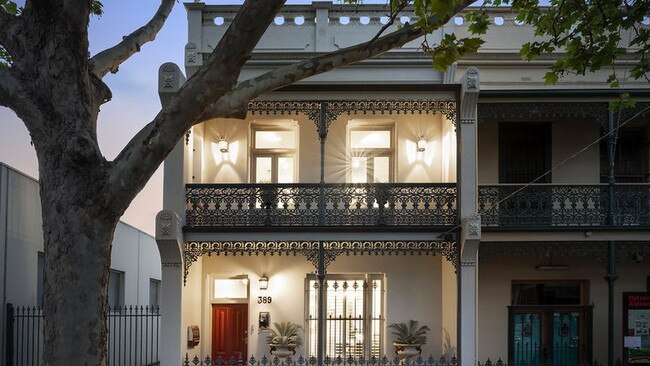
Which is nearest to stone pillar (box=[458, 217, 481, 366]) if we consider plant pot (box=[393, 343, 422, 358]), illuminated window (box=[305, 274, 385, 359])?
plant pot (box=[393, 343, 422, 358])

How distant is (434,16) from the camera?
28.2 feet

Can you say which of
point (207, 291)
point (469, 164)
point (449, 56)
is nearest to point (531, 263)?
point (469, 164)

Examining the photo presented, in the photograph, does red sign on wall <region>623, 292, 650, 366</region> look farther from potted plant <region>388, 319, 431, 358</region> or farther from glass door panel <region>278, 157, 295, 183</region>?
glass door panel <region>278, 157, 295, 183</region>

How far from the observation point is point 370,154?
1697 cm

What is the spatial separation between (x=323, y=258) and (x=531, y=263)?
529 cm

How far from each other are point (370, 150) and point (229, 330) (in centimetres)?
534

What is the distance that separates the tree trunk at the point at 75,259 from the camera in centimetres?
720

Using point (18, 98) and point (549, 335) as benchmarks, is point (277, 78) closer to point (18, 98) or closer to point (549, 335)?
point (18, 98)

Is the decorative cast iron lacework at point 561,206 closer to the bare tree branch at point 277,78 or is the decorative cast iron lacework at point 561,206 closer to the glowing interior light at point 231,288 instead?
the glowing interior light at point 231,288

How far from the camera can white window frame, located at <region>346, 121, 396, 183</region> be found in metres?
16.9

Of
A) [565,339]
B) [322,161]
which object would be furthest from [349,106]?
[565,339]

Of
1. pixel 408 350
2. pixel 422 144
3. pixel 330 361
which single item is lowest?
pixel 330 361

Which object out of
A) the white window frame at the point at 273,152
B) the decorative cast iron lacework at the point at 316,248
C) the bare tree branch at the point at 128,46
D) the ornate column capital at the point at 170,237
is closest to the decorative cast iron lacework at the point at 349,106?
the white window frame at the point at 273,152

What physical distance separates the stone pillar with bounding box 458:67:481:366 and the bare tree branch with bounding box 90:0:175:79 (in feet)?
20.1
